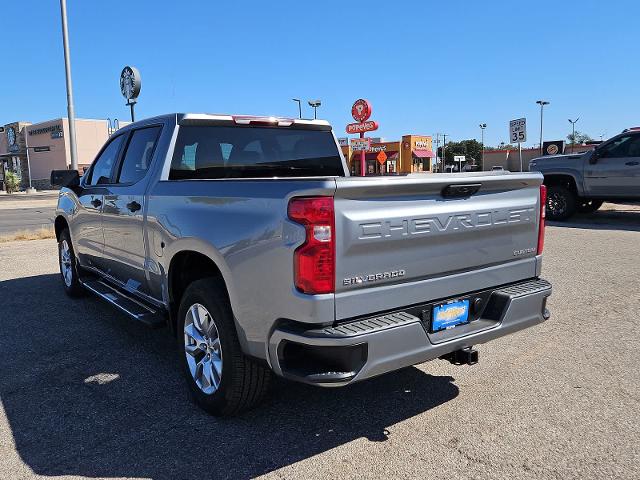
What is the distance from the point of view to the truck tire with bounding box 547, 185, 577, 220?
13.1 meters

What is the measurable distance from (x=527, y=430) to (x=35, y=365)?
12.4 ft

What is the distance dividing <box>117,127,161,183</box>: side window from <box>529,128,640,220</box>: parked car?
11.2m

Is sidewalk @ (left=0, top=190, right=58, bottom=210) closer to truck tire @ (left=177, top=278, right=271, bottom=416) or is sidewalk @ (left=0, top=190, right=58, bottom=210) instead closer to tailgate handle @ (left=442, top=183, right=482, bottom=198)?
truck tire @ (left=177, top=278, right=271, bottom=416)

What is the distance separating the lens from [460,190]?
124 inches

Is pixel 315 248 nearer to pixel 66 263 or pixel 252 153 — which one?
pixel 252 153

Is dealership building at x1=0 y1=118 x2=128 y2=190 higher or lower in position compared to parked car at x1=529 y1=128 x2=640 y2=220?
higher

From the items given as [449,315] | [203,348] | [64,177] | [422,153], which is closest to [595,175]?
[449,315]

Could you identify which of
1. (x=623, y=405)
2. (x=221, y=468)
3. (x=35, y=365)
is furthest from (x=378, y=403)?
(x=35, y=365)

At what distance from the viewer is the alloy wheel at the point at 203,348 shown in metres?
3.34

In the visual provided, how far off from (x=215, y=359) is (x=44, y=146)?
68202 millimetres

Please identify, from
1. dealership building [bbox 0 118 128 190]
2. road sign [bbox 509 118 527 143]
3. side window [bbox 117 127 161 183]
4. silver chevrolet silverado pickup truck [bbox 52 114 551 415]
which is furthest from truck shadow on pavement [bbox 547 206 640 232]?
dealership building [bbox 0 118 128 190]

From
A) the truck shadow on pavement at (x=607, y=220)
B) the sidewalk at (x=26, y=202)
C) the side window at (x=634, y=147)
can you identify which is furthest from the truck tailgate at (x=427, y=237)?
the sidewalk at (x=26, y=202)

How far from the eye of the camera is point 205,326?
343 centimetres

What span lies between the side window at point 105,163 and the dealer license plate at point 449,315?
11.7ft
